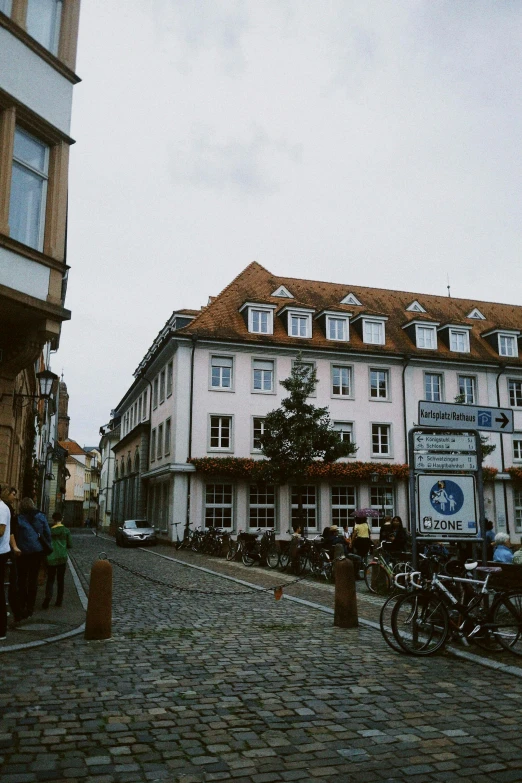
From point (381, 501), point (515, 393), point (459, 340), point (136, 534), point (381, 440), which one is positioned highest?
point (459, 340)

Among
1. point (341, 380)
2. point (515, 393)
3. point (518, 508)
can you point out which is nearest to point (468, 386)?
point (515, 393)

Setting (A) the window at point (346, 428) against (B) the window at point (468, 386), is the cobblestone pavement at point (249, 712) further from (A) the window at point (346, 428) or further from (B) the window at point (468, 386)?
(B) the window at point (468, 386)

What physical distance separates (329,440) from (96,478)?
88244mm

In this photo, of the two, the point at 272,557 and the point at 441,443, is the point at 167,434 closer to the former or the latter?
the point at 272,557

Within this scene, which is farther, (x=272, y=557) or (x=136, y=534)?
(x=136, y=534)

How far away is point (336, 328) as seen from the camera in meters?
37.5

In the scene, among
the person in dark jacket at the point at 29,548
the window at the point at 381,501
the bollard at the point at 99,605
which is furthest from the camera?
the window at the point at 381,501

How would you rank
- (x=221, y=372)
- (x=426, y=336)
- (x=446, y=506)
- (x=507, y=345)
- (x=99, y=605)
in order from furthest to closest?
(x=507, y=345), (x=426, y=336), (x=221, y=372), (x=446, y=506), (x=99, y=605)

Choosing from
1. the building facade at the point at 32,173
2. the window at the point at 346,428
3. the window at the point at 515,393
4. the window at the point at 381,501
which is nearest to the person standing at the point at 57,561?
the building facade at the point at 32,173

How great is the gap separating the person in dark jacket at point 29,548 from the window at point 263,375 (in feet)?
79.5

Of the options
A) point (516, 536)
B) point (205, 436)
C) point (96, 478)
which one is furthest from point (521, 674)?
point (96, 478)

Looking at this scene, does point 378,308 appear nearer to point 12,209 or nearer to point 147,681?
point 12,209

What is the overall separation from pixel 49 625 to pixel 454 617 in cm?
556

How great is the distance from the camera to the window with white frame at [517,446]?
3834 centimetres
